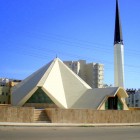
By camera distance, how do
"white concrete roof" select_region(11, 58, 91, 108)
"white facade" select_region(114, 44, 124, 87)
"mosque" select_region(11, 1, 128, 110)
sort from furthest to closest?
"white facade" select_region(114, 44, 124, 87), "white concrete roof" select_region(11, 58, 91, 108), "mosque" select_region(11, 1, 128, 110)

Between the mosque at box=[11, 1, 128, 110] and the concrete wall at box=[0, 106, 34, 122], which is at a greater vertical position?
the mosque at box=[11, 1, 128, 110]

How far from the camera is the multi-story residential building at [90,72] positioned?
10888 centimetres

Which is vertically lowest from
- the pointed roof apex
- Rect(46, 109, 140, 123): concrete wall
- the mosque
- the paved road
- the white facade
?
the paved road

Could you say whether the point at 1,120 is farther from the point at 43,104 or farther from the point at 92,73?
the point at 92,73

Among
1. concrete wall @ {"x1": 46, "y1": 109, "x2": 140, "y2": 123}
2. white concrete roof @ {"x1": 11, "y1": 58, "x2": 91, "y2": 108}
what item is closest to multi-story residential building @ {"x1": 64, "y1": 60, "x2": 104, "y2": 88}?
white concrete roof @ {"x1": 11, "y1": 58, "x2": 91, "y2": 108}

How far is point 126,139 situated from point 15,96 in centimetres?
2944

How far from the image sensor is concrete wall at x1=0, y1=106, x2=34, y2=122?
2556cm

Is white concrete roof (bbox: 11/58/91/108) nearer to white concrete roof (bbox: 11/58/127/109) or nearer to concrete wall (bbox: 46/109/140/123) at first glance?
white concrete roof (bbox: 11/58/127/109)

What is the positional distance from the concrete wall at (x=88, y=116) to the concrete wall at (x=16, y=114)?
2.24 m

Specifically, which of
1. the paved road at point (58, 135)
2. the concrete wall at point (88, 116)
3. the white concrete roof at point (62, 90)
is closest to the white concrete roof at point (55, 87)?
the white concrete roof at point (62, 90)

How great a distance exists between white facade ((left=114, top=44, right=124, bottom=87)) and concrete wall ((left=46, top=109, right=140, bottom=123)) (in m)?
22.1

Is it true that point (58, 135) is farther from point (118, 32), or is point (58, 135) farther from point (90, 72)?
point (90, 72)

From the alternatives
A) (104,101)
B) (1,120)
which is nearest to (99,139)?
(1,120)

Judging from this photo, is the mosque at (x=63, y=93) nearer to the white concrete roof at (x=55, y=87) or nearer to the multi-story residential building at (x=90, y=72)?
the white concrete roof at (x=55, y=87)
